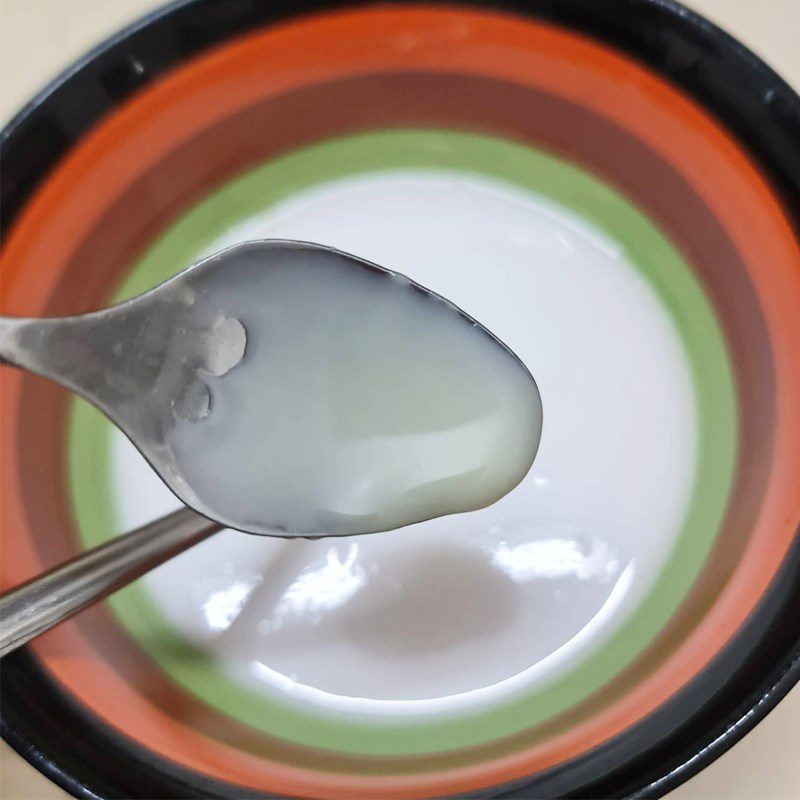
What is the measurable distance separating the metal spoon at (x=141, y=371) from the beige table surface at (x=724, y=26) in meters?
0.15

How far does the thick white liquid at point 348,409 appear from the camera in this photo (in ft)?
1.49

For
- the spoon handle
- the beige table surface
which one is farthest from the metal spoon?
the beige table surface

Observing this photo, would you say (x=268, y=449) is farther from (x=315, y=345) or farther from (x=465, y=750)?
(x=465, y=750)

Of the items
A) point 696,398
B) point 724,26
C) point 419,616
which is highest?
point 724,26

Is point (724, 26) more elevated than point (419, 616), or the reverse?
point (724, 26)

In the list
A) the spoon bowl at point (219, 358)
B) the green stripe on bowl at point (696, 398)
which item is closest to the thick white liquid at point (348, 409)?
the spoon bowl at point (219, 358)

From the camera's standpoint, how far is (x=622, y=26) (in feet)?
1.63

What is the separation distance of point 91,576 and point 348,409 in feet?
0.52

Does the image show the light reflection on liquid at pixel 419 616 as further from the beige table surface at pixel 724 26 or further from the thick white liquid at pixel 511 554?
the beige table surface at pixel 724 26

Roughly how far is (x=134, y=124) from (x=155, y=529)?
9.8 inches

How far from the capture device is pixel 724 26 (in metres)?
0.58

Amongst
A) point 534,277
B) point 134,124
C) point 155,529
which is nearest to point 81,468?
point 155,529

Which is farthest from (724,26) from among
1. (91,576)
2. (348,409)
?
(91,576)

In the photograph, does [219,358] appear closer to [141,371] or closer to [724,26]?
[141,371]
